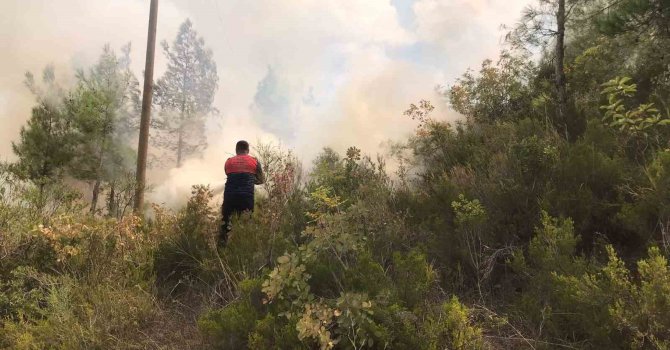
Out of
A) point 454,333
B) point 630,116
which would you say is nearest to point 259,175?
point 454,333

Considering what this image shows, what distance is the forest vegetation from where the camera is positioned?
2451 mm

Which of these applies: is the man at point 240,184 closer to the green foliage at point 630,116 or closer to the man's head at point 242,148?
the man's head at point 242,148

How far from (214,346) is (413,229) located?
1.99 m

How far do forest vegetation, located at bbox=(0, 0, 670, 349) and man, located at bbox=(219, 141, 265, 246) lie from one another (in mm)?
188

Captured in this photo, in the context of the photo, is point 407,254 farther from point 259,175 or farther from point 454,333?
point 259,175

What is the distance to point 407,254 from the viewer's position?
344cm

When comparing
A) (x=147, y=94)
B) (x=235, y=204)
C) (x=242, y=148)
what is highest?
(x=147, y=94)

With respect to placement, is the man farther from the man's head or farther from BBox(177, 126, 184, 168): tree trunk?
BBox(177, 126, 184, 168): tree trunk

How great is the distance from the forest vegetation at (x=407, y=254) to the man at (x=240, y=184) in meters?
0.19

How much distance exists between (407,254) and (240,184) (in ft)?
8.56

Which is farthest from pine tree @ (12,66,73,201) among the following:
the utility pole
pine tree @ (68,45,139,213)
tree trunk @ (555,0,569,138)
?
tree trunk @ (555,0,569,138)

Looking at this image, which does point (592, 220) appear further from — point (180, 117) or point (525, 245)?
point (180, 117)

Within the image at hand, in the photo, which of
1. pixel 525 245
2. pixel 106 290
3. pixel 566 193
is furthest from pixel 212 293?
pixel 566 193

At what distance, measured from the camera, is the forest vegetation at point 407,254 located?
2.45 m
